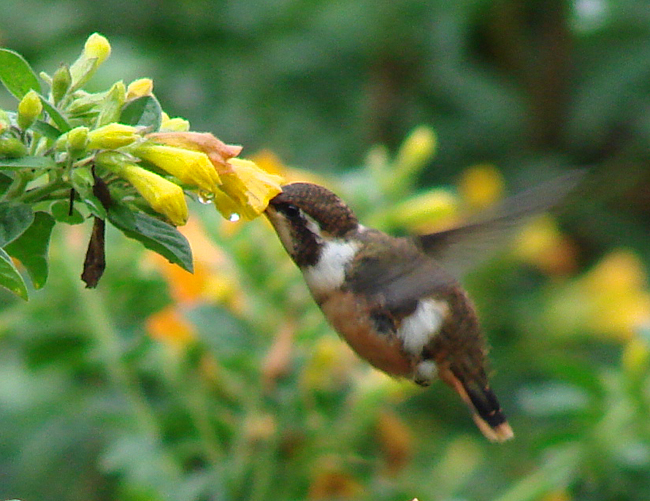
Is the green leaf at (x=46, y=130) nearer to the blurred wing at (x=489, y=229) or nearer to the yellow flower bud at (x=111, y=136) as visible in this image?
the yellow flower bud at (x=111, y=136)

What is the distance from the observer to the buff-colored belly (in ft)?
5.71

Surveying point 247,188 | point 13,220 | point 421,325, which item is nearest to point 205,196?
point 247,188

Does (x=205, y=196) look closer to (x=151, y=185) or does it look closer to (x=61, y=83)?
(x=151, y=185)

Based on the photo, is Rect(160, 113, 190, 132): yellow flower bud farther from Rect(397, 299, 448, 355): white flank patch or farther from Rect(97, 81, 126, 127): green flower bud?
Rect(397, 299, 448, 355): white flank patch

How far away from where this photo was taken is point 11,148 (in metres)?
1.26

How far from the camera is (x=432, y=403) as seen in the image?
10.6 feet

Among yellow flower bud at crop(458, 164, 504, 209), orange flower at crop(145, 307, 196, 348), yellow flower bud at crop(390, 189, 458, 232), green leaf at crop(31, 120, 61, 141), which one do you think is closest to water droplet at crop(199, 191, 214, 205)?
green leaf at crop(31, 120, 61, 141)

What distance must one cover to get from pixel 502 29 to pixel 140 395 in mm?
2060

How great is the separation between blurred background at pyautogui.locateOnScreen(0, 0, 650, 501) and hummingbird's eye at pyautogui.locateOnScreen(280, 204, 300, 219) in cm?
48

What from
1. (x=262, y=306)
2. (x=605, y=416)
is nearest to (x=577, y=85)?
(x=605, y=416)

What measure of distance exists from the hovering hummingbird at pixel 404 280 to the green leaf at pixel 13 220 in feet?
1.40

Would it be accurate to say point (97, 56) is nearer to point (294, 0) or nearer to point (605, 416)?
point (605, 416)

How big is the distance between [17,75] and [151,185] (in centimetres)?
23

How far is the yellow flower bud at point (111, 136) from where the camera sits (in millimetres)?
1280
